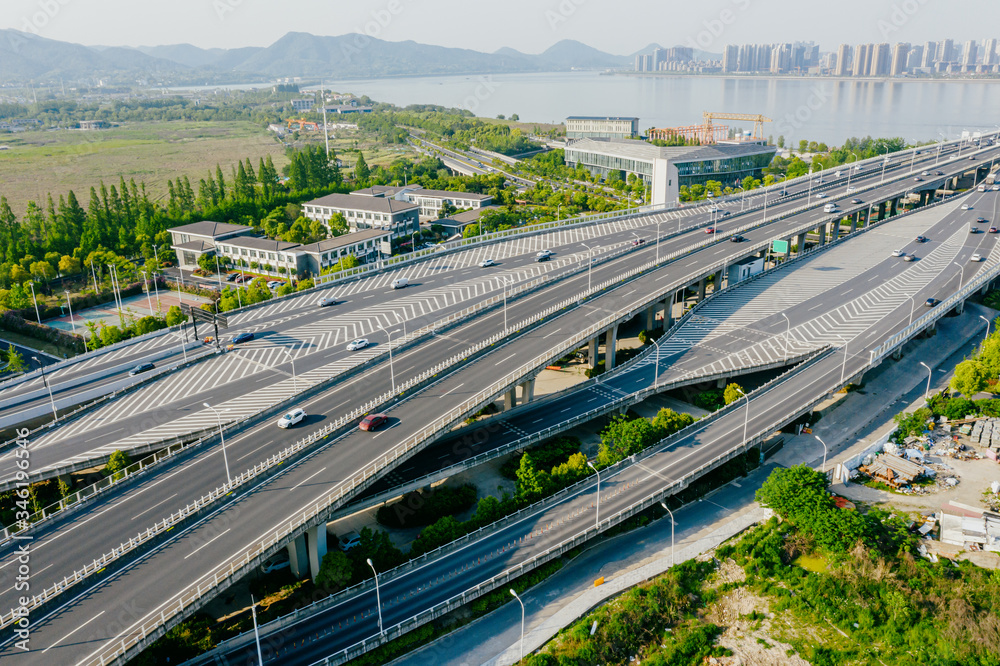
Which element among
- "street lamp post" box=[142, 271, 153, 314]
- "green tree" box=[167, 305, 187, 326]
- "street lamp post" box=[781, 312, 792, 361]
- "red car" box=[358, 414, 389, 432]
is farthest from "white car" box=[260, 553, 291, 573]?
"street lamp post" box=[142, 271, 153, 314]

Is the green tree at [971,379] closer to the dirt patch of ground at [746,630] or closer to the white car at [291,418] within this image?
the dirt patch of ground at [746,630]

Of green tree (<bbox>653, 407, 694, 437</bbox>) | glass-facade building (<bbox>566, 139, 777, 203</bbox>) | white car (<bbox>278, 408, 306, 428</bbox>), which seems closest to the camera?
white car (<bbox>278, 408, 306, 428</bbox>)

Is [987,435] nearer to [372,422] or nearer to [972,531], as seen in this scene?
[972,531]

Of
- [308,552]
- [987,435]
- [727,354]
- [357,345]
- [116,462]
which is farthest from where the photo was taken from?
[727,354]

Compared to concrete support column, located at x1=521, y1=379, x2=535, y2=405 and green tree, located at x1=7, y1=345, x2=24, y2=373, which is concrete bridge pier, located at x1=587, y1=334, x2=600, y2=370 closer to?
concrete support column, located at x1=521, y1=379, x2=535, y2=405

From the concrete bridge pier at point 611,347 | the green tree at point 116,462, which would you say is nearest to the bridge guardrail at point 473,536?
the concrete bridge pier at point 611,347

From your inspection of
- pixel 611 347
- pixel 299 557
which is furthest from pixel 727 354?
pixel 299 557

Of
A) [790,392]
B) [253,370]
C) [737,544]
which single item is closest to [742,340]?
[790,392]
